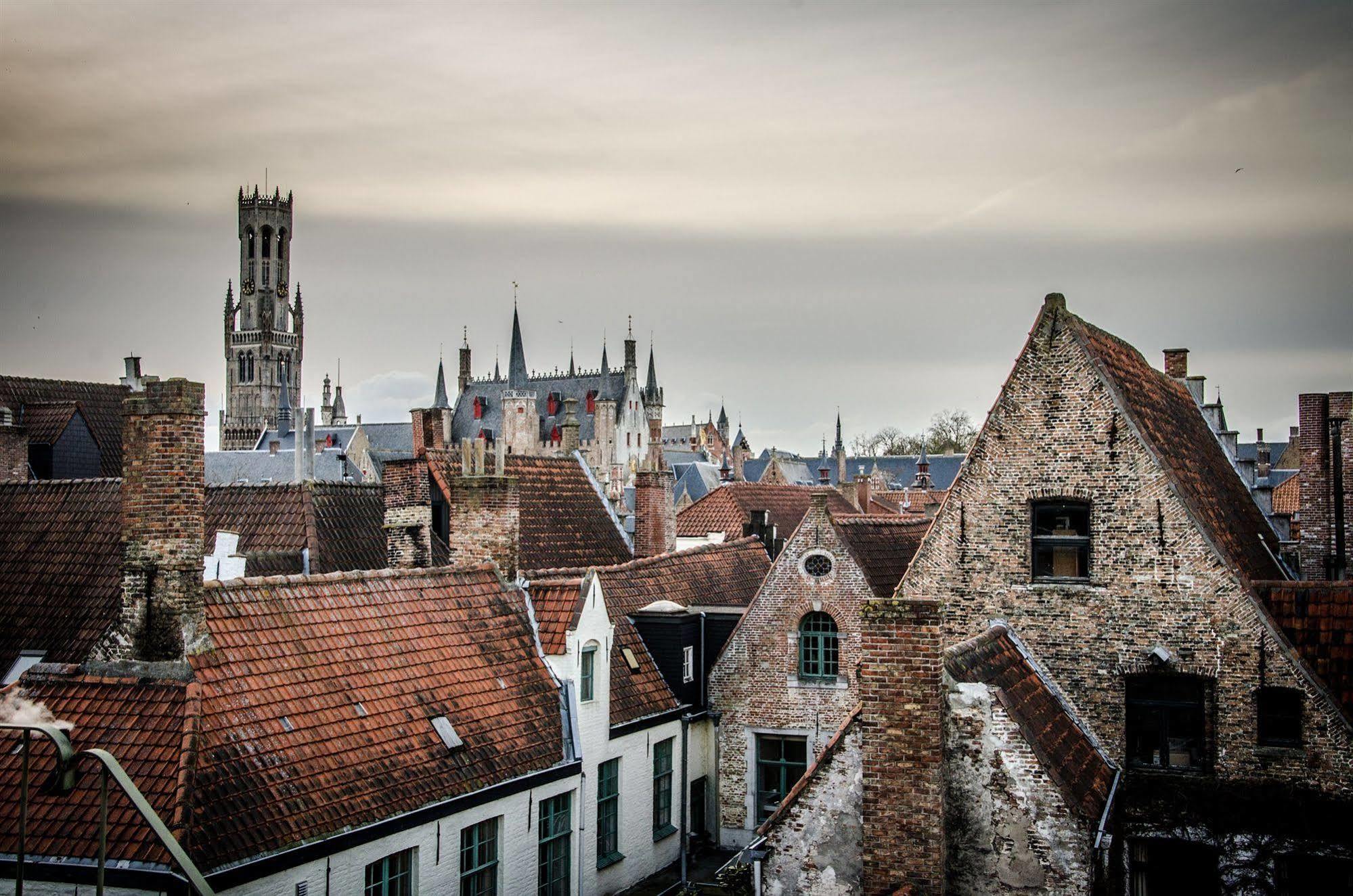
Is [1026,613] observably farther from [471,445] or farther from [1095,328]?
[471,445]

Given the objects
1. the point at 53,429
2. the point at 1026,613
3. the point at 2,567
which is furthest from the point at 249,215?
the point at 1026,613

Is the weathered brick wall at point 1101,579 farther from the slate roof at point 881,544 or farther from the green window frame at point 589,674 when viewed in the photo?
the green window frame at point 589,674

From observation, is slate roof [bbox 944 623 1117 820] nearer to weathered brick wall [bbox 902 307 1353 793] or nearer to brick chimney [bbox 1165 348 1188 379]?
weathered brick wall [bbox 902 307 1353 793]

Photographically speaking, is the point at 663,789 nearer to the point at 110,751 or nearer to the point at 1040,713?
the point at 1040,713

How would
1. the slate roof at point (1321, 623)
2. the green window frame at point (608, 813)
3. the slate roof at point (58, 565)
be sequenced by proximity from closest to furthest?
1. the slate roof at point (1321, 623)
2. the slate roof at point (58, 565)
3. the green window frame at point (608, 813)

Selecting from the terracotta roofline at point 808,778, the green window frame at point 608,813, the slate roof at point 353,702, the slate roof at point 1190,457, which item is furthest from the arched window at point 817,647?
the terracotta roofline at point 808,778

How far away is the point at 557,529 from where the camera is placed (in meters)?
26.8

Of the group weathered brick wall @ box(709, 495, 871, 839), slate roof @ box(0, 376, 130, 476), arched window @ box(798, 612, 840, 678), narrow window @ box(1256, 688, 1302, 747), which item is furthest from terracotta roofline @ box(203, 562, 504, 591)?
slate roof @ box(0, 376, 130, 476)

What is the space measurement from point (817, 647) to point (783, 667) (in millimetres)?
731

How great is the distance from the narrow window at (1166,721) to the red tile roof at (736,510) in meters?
20.9

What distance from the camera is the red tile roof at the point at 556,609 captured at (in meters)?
18.5

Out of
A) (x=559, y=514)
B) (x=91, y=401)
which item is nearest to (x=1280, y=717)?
(x=559, y=514)

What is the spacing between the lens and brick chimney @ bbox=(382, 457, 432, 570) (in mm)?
22328

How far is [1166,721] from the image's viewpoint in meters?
14.8
